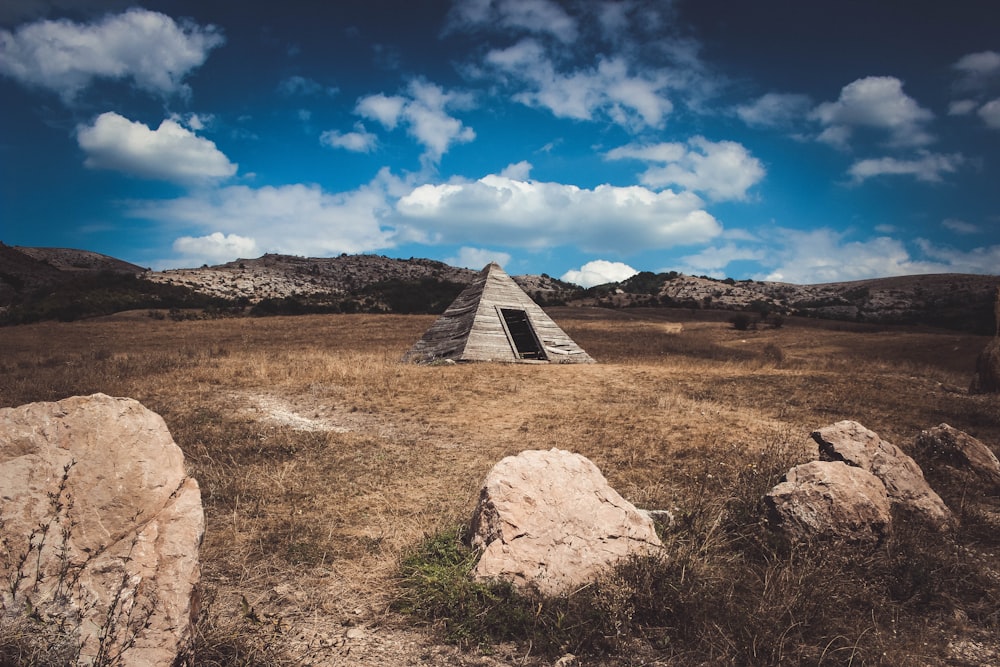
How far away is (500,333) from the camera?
16875mm

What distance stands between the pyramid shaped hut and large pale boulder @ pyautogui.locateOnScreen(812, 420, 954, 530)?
11.0m

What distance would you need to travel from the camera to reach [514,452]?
23.9 ft

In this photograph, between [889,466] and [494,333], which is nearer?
[889,466]

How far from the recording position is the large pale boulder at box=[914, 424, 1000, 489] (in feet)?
18.7

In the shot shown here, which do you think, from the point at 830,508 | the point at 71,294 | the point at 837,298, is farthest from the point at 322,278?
the point at 830,508

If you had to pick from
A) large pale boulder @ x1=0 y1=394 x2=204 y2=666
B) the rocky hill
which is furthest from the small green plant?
the rocky hill

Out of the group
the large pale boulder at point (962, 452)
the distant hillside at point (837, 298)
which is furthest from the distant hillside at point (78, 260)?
the large pale boulder at point (962, 452)

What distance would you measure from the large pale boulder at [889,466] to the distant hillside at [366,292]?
3140 cm

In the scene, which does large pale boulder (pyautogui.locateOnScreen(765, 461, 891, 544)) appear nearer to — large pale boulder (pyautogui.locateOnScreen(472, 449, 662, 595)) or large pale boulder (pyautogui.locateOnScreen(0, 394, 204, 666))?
large pale boulder (pyautogui.locateOnScreen(472, 449, 662, 595))

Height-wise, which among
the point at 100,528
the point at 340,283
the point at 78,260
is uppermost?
the point at 78,260

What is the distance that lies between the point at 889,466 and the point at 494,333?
12722 mm

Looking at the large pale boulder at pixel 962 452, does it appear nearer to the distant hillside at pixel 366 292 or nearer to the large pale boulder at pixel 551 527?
the large pale boulder at pixel 551 527

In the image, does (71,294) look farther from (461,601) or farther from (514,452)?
(461,601)

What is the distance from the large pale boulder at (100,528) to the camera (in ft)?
7.41
